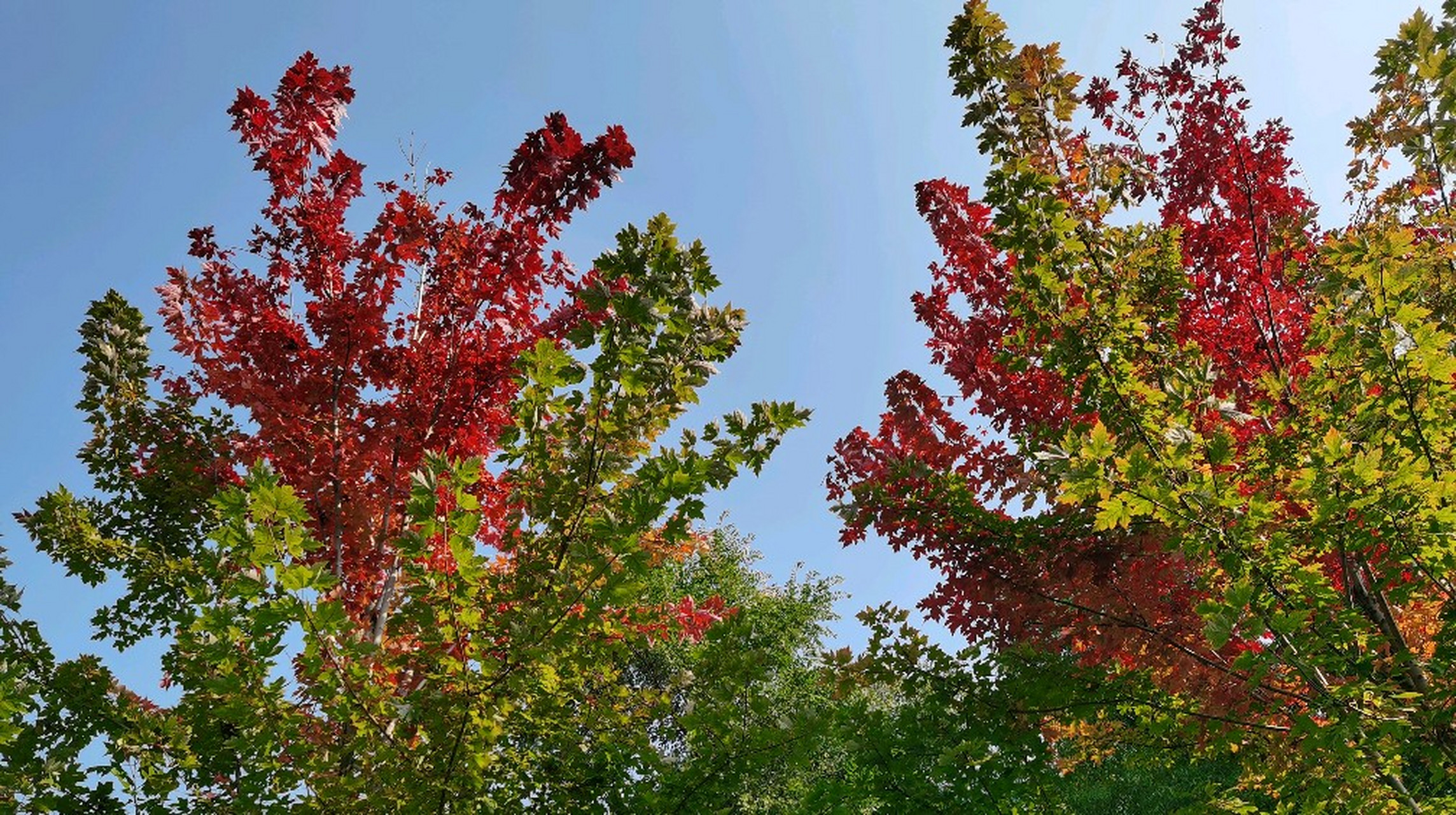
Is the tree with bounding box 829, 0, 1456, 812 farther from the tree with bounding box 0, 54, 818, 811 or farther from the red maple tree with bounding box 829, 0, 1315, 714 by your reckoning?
the tree with bounding box 0, 54, 818, 811

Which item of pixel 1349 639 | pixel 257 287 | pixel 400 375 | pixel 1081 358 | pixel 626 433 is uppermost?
pixel 257 287

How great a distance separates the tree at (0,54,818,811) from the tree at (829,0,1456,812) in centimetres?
148

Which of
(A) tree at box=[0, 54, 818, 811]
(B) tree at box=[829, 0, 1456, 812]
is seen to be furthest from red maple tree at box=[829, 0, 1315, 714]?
(A) tree at box=[0, 54, 818, 811]

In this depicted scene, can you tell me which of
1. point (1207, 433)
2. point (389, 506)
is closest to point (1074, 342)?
point (1207, 433)

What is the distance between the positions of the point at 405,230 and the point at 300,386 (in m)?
1.17

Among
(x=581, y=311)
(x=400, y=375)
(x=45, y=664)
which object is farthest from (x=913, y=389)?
(x=45, y=664)

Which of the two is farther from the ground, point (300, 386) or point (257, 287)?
point (257, 287)

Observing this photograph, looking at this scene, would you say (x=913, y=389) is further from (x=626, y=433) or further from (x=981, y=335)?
(x=626, y=433)

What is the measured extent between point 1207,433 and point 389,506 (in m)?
4.66

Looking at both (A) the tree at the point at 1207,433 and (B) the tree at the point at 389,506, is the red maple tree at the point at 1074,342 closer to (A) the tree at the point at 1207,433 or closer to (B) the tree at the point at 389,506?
(A) the tree at the point at 1207,433

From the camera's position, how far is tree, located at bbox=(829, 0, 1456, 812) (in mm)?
2738

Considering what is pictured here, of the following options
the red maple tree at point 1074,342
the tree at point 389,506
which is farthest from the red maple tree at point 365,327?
the red maple tree at point 1074,342

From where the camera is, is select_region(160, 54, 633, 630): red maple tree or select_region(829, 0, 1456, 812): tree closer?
select_region(829, 0, 1456, 812): tree

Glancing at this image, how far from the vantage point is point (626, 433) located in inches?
106
